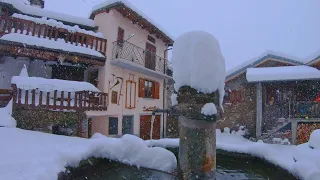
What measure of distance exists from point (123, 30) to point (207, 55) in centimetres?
1302

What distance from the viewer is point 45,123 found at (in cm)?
990

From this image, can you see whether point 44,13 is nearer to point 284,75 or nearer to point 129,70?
point 129,70

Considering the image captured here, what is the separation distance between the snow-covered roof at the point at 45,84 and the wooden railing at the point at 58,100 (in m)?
0.20

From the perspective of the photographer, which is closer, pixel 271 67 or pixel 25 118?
pixel 25 118

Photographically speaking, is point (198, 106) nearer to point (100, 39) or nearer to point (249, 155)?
point (249, 155)

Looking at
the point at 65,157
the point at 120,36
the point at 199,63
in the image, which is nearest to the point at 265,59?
the point at 120,36

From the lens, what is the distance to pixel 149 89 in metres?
19.0

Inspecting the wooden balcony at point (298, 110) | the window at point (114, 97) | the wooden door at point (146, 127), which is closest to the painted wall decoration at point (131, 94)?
the window at point (114, 97)

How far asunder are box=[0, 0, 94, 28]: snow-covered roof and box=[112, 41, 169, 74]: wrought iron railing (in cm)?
245

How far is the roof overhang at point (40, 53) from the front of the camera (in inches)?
439

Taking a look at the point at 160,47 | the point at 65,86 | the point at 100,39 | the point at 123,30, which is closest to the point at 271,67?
the point at 160,47

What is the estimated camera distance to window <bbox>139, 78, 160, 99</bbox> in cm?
1764

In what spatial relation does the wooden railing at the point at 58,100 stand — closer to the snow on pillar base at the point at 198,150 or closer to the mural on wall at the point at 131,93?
the mural on wall at the point at 131,93

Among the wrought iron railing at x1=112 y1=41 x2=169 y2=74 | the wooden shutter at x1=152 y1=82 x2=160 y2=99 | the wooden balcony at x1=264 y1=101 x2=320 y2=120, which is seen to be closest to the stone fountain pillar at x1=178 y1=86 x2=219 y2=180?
the wrought iron railing at x1=112 y1=41 x2=169 y2=74
